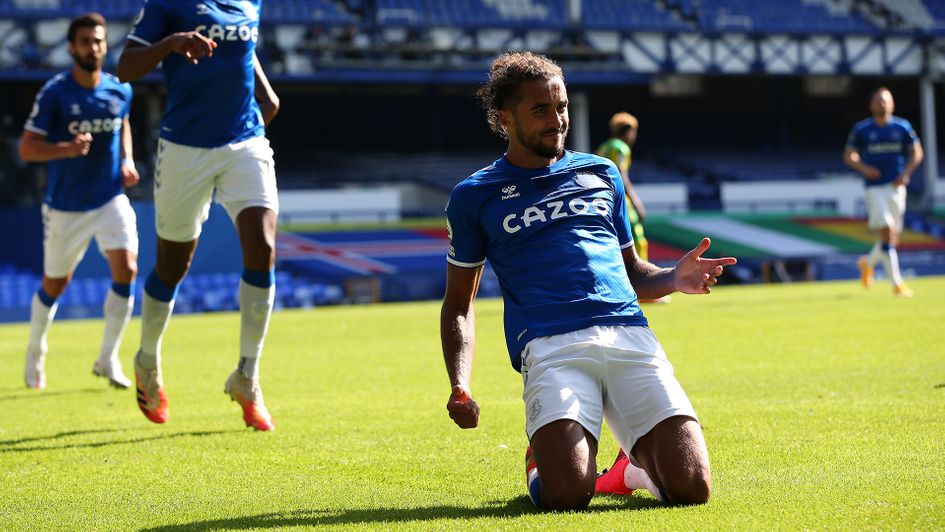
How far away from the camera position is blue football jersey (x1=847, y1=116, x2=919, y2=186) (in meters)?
18.1

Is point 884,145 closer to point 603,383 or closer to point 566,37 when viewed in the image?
point 603,383

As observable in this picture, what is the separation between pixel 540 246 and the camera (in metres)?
4.89

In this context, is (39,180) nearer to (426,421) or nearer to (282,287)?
(282,287)

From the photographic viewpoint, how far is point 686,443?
446 cm

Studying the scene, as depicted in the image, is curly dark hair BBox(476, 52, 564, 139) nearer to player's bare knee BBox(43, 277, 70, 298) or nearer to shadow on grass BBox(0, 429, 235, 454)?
shadow on grass BBox(0, 429, 235, 454)

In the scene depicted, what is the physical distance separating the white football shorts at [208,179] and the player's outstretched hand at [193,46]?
708 mm

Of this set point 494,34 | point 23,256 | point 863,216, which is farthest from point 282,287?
point 863,216

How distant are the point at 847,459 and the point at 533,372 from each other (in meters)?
1.35

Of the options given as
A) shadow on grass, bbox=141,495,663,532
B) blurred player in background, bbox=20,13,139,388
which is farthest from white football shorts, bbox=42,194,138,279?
shadow on grass, bbox=141,495,663,532

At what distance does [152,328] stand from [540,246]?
316 centimetres

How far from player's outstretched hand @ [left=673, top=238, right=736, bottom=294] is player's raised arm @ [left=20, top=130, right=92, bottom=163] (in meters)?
4.78

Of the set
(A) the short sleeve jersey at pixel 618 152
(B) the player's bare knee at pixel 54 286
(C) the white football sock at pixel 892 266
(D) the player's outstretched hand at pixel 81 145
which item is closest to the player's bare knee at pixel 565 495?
(D) the player's outstretched hand at pixel 81 145

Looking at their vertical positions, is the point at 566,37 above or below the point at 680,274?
below

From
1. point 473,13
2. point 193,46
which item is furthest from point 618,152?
point 473,13
